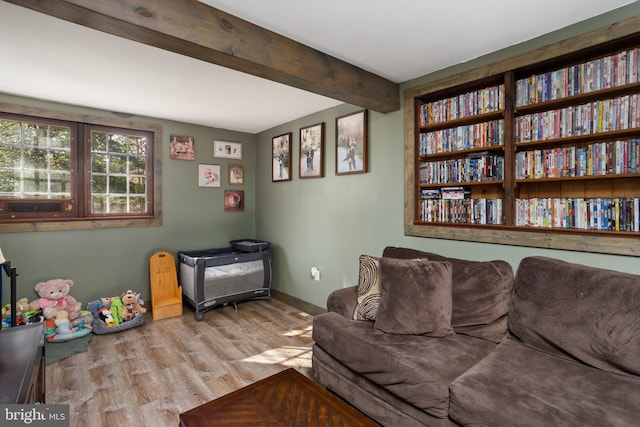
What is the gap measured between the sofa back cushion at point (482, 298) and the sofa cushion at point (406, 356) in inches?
3.1

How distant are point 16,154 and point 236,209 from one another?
231cm

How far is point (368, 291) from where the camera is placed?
224cm

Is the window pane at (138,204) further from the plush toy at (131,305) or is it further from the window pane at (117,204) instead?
the plush toy at (131,305)

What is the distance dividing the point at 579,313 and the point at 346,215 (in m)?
2.01

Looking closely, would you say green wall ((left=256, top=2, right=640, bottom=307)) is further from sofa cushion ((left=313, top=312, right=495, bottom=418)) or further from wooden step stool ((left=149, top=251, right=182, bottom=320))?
wooden step stool ((left=149, top=251, right=182, bottom=320))

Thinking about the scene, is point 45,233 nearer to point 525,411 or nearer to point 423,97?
point 423,97

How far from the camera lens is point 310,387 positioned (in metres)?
1.46

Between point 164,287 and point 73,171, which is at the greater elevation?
point 73,171

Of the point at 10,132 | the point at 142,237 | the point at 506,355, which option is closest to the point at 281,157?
the point at 142,237

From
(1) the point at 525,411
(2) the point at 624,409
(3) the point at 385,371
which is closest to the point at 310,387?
(3) the point at 385,371

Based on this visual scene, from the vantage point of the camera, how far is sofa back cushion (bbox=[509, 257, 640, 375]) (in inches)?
59.1

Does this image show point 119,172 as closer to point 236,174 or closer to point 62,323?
point 236,174

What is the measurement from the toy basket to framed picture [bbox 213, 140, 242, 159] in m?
2.15

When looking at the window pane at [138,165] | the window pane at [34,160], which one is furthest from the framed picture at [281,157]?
the window pane at [34,160]
